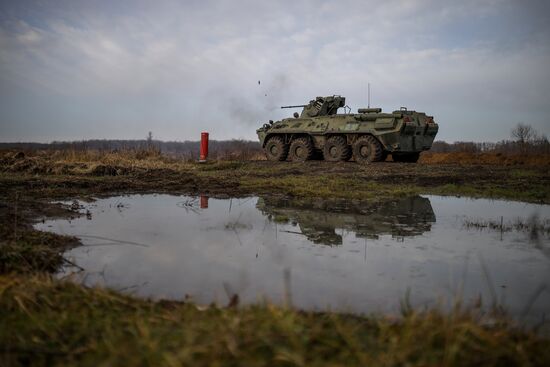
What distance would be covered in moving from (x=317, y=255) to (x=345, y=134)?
48.6ft

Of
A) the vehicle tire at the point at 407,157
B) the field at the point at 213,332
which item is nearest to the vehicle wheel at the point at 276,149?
the vehicle tire at the point at 407,157

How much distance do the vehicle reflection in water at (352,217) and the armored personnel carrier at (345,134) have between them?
905 cm

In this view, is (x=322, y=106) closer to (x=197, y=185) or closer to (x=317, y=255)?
(x=197, y=185)

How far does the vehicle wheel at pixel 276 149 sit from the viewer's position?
20938 mm

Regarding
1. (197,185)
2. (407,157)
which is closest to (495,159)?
(407,157)

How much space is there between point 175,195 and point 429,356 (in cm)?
747

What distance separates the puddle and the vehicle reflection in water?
15mm

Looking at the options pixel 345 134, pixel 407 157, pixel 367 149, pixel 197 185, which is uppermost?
pixel 345 134

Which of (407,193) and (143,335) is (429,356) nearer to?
(143,335)

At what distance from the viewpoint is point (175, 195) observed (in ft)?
29.7

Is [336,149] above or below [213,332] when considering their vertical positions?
above

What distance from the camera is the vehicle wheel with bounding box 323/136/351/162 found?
1859 cm

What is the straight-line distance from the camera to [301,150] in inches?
→ 795

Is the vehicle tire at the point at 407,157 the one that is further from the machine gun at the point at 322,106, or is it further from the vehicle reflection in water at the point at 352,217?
the vehicle reflection in water at the point at 352,217
